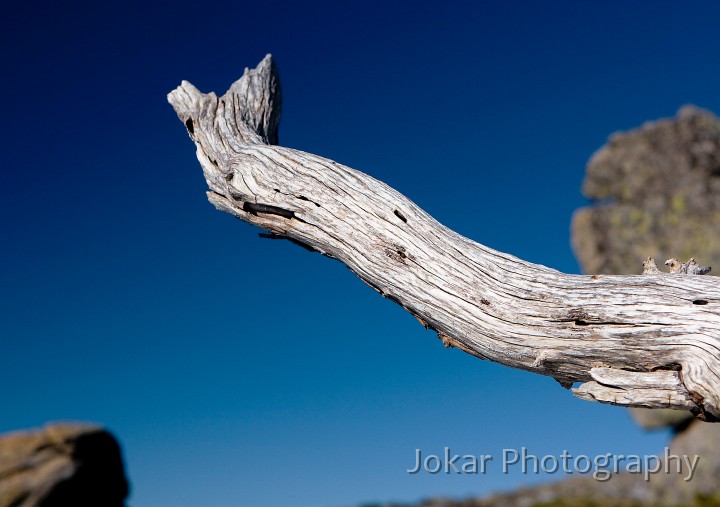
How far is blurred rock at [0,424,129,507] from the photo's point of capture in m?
16.8

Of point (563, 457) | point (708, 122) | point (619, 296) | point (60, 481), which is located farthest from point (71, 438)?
point (708, 122)

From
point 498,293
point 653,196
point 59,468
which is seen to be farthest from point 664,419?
point 498,293

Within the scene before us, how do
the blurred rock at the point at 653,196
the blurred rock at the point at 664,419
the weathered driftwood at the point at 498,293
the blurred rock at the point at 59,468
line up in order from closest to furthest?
the weathered driftwood at the point at 498,293 < the blurred rock at the point at 59,468 < the blurred rock at the point at 664,419 < the blurred rock at the point at 653,196

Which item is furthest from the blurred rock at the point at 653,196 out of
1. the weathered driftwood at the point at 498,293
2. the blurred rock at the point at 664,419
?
the weathered driftwood at the point at 498,293

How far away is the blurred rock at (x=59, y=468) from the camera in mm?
16797

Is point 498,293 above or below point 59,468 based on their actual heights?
above

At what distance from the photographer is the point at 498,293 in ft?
20.5

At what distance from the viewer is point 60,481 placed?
1728cm

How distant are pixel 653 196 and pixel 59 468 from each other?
26776 millimetres

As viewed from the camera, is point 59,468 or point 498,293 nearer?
point 498,293

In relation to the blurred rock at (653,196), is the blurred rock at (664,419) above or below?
below

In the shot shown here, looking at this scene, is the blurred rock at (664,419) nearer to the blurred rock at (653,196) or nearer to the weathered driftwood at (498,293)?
the blurred rock at (653,196)

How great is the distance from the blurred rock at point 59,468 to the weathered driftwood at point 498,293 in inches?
501

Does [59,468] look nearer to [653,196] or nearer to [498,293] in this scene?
[498,293]
